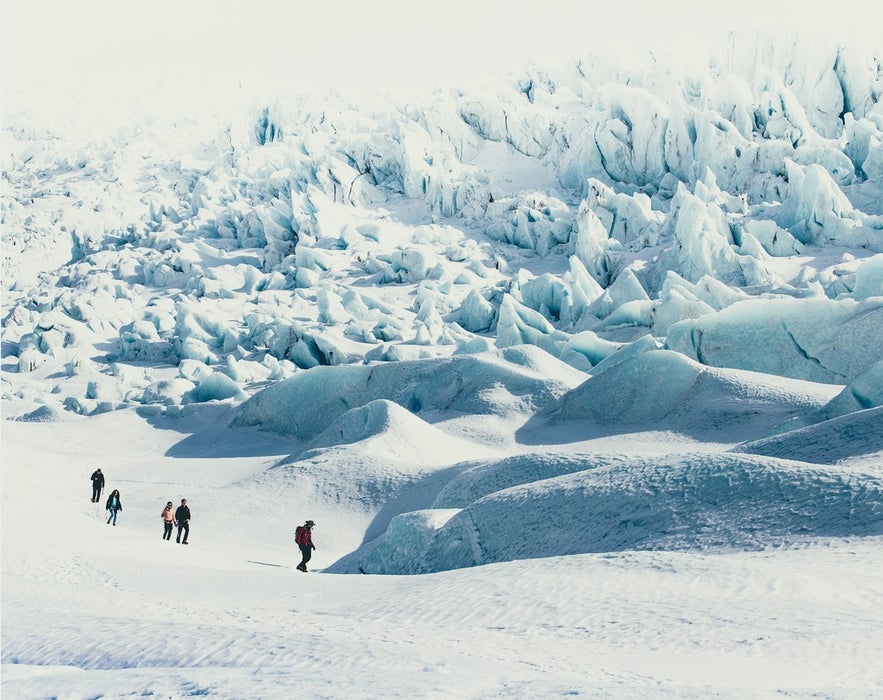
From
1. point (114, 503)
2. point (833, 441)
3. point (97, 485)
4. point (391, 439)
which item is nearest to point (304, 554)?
point (114, 503)

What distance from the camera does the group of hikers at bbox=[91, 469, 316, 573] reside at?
10.0 m

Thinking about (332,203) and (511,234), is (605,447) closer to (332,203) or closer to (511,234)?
(511,234)

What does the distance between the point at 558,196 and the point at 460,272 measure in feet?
33.7

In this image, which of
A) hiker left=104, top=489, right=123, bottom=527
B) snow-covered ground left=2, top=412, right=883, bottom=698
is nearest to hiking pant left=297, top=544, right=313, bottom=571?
snow-covered ground left=2, top=412, right=883, bottom=698

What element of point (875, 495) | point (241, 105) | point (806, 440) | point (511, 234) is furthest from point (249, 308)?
point (241, 105)

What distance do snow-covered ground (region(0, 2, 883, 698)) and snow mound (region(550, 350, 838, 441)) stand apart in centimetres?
7

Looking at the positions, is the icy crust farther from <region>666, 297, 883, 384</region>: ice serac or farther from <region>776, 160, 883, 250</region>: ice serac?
<region>776, 160, 883, 250</region>: ice serac

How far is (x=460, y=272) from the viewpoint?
3909 centimetres

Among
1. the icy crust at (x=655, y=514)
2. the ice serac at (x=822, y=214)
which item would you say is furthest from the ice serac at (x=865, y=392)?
the ice serac at (x=822, y=214)

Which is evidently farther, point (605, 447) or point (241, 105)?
point (241, 105)

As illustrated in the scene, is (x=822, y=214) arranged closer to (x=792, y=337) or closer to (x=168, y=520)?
(x=792, y=337)

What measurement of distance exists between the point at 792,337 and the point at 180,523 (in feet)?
43.4

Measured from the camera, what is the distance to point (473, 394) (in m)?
18.6

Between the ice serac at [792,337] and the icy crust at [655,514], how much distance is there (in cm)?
1110
